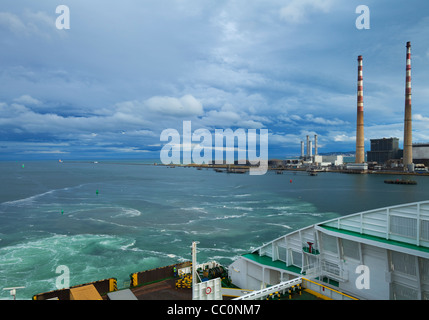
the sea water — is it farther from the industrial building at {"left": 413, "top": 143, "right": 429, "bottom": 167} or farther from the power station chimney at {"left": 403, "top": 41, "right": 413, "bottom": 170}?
the industrial building at {"left": 413, "top": 143, "right": 429, "bottom": 167}

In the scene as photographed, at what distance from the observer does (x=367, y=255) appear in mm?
11289

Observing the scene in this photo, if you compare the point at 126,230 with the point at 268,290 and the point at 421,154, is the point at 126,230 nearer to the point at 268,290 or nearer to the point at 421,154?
the point at 268,290

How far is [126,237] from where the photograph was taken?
33.8 metres

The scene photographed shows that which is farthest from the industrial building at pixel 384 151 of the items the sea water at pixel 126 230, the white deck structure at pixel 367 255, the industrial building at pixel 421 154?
the white deck structure at pixel 367 255

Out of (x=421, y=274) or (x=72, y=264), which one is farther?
(x=72, y=264)

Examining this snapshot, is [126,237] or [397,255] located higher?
[397,255]

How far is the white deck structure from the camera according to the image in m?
10.0

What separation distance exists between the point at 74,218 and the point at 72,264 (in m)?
19.9

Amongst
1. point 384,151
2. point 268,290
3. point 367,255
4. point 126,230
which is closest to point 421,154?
point 384,151

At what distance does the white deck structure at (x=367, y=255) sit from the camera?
1005 cm

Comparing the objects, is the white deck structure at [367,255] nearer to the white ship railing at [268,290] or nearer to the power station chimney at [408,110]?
the white ship railing at [268,290]
